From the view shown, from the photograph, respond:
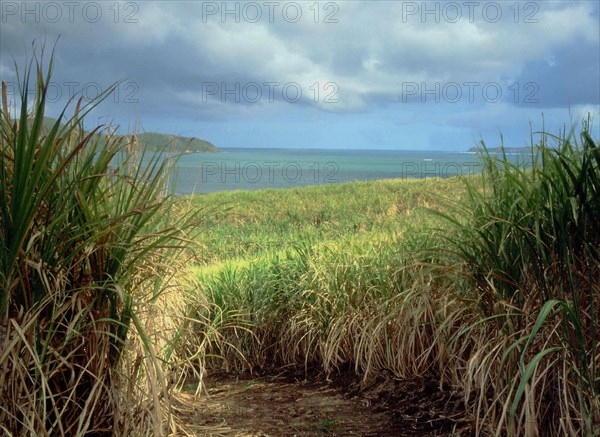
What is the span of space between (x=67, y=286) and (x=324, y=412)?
1.86 m

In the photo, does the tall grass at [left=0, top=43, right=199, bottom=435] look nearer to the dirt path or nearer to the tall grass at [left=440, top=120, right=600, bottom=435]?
the dirt path

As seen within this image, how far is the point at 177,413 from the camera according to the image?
365 centimetres

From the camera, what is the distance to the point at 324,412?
154 inches

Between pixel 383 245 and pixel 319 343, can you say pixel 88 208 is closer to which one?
pixel 319 343

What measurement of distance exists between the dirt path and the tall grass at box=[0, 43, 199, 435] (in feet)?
2.66

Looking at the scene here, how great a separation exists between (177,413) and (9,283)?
152 cm

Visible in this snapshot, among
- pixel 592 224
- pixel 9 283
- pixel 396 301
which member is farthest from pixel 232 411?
pixel 592 224

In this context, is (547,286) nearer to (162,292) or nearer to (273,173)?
(162,292)

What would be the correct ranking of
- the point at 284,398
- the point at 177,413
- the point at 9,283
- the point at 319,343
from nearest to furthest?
1. the point at 9,283
2. the point at 177,413
3. the point at 284,398
4. the point at 319,343

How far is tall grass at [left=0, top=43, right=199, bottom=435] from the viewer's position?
8.14 ft

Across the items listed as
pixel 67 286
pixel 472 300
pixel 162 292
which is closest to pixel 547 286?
pixel 472 300

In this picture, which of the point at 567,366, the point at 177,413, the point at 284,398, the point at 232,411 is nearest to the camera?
the point at 567,366

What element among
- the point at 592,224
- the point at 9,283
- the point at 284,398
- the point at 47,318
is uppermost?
the point at 592,224

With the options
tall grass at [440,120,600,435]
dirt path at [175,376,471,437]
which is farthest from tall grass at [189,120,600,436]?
dirt path at [175,376,471,437]
